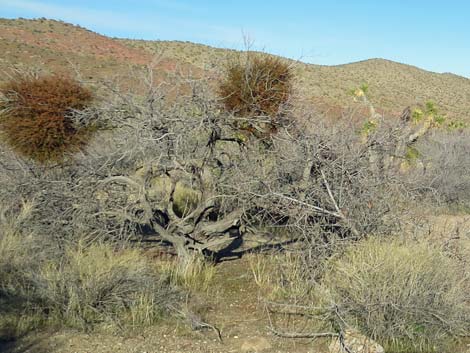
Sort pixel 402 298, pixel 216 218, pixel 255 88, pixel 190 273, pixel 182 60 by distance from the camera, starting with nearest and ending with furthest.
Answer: pixel 402 298 < pixel 190 273 < pixel 255 88 < pixel 216 218 < pixel 182 60

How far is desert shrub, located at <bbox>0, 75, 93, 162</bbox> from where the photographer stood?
6.91m

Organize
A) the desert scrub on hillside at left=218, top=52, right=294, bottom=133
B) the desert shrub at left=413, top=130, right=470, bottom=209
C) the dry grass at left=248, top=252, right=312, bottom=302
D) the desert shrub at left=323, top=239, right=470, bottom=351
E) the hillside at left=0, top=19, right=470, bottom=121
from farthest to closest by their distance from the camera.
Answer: the hillside at left=0, top=19, right=470, bottom=121, the desert shrub at left=413, top=130, right=470, bottom=209, the desert scrub on hillside at left=218, top=52, right=294, bottom=133, the dry grass at left=248, top=252, right=312, bottom=302, the desert shrub at left=323, top=239, right=470, bottom=351

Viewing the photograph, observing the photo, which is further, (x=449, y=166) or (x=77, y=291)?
(x=449, y=166)

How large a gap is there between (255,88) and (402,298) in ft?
10.7

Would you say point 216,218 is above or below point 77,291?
above

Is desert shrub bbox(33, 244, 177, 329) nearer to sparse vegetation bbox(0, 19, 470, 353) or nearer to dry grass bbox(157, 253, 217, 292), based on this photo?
sparse vegetation bbox(0, 19, 470, 353)

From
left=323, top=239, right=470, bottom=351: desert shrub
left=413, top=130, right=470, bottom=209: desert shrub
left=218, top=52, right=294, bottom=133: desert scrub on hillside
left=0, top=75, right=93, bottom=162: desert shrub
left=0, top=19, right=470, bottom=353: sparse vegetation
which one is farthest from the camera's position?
left=413, top=130, right=470, bottom=209: desert shrub

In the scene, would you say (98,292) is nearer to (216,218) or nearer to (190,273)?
(190,273)

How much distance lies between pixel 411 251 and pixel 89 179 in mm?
4038

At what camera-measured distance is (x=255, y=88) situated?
Answer: 24.1 ft

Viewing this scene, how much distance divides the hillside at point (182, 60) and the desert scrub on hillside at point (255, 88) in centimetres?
2032

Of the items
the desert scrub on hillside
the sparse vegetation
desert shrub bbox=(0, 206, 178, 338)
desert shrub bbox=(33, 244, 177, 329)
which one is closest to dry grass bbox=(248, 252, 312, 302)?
the sparse vegetation

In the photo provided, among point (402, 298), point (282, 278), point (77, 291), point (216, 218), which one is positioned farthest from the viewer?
point (216, 218)

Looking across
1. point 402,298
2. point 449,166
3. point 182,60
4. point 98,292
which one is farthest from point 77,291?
point 182,60
